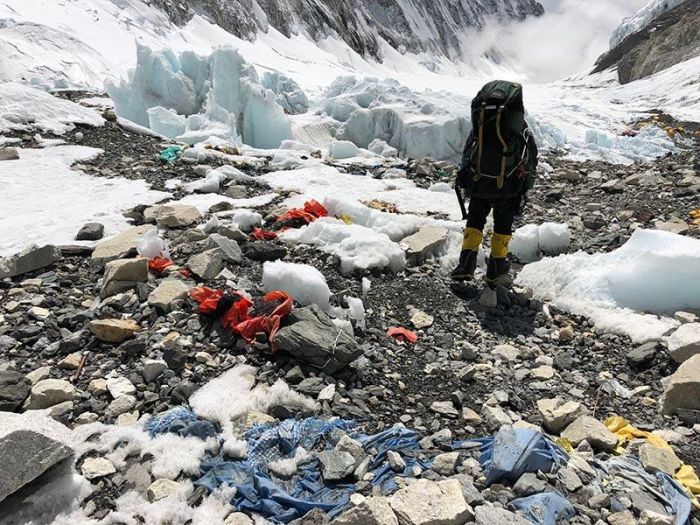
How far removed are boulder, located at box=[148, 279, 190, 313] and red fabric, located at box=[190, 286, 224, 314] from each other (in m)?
0.12

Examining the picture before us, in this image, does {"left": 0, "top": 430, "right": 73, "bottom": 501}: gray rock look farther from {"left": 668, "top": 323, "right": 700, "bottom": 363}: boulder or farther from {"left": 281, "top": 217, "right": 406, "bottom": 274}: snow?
{"left": 668, "top": 323, "right": 700, "bottom": 363}: boulder

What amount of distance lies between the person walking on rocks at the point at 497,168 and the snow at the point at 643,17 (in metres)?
96.5

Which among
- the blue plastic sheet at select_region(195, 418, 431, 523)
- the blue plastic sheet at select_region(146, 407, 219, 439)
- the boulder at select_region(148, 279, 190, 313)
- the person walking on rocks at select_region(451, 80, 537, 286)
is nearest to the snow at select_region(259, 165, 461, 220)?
the person walking on rocks at select_region(451, 80, 537, 286)

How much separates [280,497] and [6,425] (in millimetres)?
1315

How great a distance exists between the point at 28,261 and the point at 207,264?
1.86 meters

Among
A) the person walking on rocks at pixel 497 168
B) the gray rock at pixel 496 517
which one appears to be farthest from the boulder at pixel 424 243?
the gray rock at pixel 496 517

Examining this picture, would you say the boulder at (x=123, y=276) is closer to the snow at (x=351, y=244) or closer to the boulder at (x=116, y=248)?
the boulder at (x=116, y=248)

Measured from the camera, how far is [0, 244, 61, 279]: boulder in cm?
463

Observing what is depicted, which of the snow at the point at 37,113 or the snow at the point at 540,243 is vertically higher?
the snow at the point at 540,243

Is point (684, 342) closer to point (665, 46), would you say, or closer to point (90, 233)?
point (90, 233)

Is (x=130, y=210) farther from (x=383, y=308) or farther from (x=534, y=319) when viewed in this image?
(x=534, y=319)

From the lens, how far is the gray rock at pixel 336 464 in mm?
2395

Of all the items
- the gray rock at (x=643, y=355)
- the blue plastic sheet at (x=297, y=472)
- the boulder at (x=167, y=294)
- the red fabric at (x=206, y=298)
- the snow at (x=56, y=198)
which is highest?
the gray rock at (x=643, y=355)

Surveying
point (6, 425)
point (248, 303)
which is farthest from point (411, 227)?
point (6, 425)
